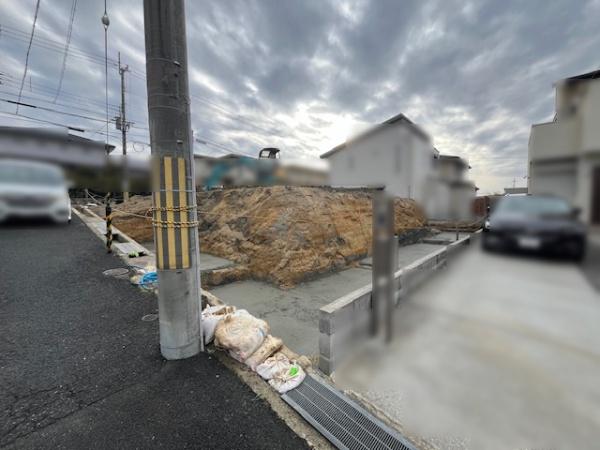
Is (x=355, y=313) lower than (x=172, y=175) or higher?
lower

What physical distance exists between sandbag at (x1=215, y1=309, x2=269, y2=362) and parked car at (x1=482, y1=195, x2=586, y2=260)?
6.79ft

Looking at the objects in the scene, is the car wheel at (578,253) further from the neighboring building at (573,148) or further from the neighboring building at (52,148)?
the neighboring building at (52,148)

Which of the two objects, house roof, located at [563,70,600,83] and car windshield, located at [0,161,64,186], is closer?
house roof, located at [563,70,600,83]

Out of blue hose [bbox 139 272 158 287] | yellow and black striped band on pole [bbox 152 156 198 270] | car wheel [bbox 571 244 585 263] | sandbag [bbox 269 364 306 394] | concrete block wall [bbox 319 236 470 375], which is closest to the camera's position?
car wheel [bbox 571 244 585 263]

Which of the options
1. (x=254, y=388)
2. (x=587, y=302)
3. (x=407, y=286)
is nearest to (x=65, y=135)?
(x=254, y=388)

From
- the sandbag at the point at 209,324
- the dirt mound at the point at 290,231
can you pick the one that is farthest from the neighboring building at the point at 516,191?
the dirt mound at the point at 290,231

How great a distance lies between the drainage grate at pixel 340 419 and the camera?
1594mm

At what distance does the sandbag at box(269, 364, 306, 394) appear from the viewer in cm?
209

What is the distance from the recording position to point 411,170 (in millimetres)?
1346

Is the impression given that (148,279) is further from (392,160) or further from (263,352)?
(392,160)

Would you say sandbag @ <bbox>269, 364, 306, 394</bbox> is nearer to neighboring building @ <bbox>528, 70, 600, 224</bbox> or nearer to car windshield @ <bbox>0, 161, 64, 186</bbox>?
neighboring building @ <bbox>528, 70, 600, 224</bbox>

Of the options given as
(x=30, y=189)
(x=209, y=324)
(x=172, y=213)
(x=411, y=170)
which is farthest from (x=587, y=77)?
(x=30, y=189)

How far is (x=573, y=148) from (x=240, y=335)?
2522 mm

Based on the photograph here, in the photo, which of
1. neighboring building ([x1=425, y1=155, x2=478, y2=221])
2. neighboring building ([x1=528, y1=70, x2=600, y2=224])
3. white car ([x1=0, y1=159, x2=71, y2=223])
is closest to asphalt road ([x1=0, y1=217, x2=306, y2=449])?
white car ([x1=0, y1=159, x2=71, y2=223])
